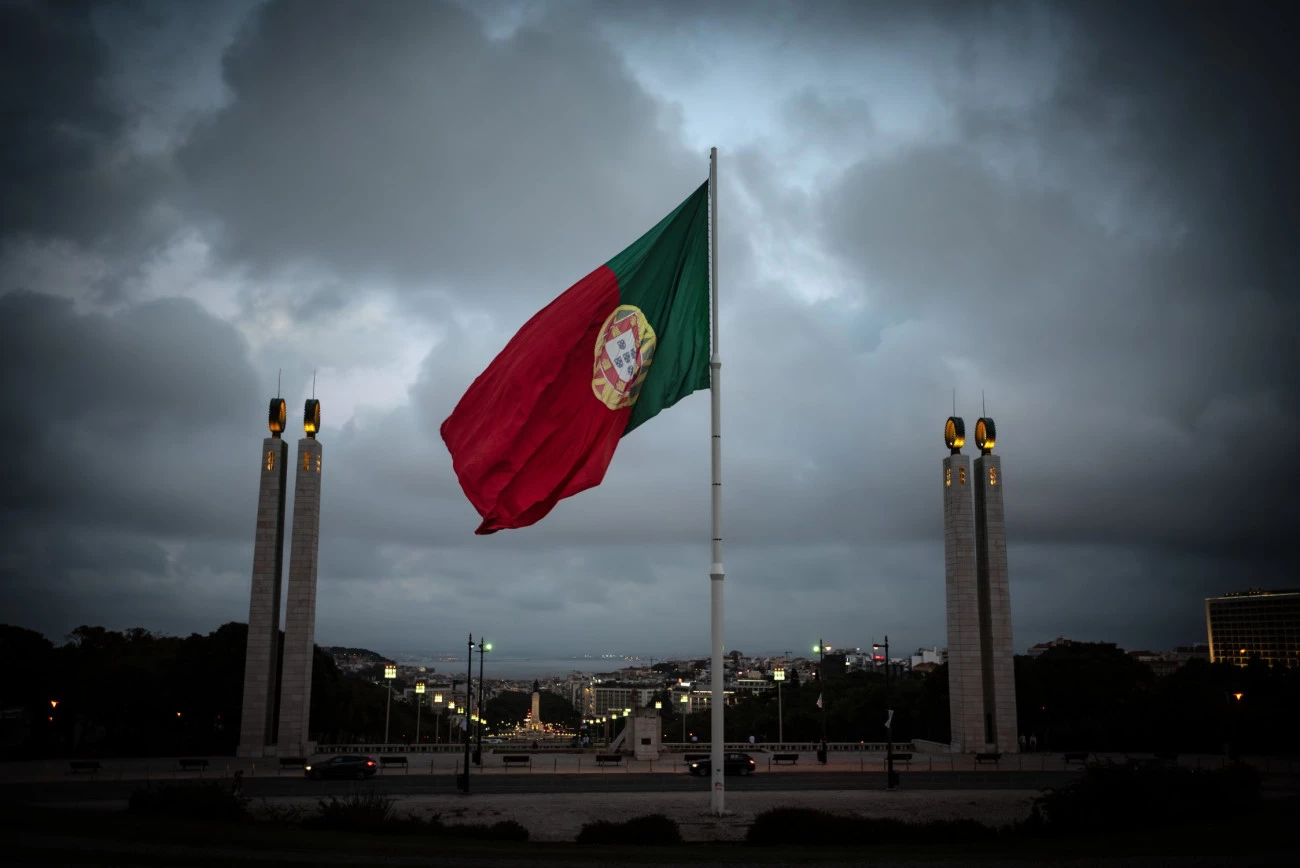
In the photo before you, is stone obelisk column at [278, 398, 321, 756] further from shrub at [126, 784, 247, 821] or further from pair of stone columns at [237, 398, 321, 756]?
shrub at [126, 784, 247, 821]

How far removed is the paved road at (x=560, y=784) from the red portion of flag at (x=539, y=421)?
870 inches

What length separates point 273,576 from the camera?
52.0 meters

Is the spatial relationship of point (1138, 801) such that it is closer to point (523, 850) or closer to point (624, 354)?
point (523, 850)

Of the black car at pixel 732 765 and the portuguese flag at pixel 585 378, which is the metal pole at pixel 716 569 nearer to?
the portuguese flag at pixel 585 378

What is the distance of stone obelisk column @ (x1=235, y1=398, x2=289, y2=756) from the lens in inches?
1986

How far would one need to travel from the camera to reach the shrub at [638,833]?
63.4ft

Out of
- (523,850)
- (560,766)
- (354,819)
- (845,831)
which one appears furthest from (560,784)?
(523,850)

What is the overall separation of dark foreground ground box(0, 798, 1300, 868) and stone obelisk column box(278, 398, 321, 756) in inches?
1230

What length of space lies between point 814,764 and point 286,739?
27.4 meters

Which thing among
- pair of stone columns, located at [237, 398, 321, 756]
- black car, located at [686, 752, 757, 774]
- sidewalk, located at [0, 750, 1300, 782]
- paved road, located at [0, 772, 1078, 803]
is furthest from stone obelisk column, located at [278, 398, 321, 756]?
black car, located at [686, 752, 757, 774]

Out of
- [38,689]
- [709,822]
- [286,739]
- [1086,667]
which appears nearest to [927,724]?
[1086,667]

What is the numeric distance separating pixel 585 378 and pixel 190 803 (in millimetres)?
14866

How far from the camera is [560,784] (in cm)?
3812

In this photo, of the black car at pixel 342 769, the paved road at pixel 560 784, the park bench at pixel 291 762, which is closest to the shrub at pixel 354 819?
the paved road at pixel 560 784
